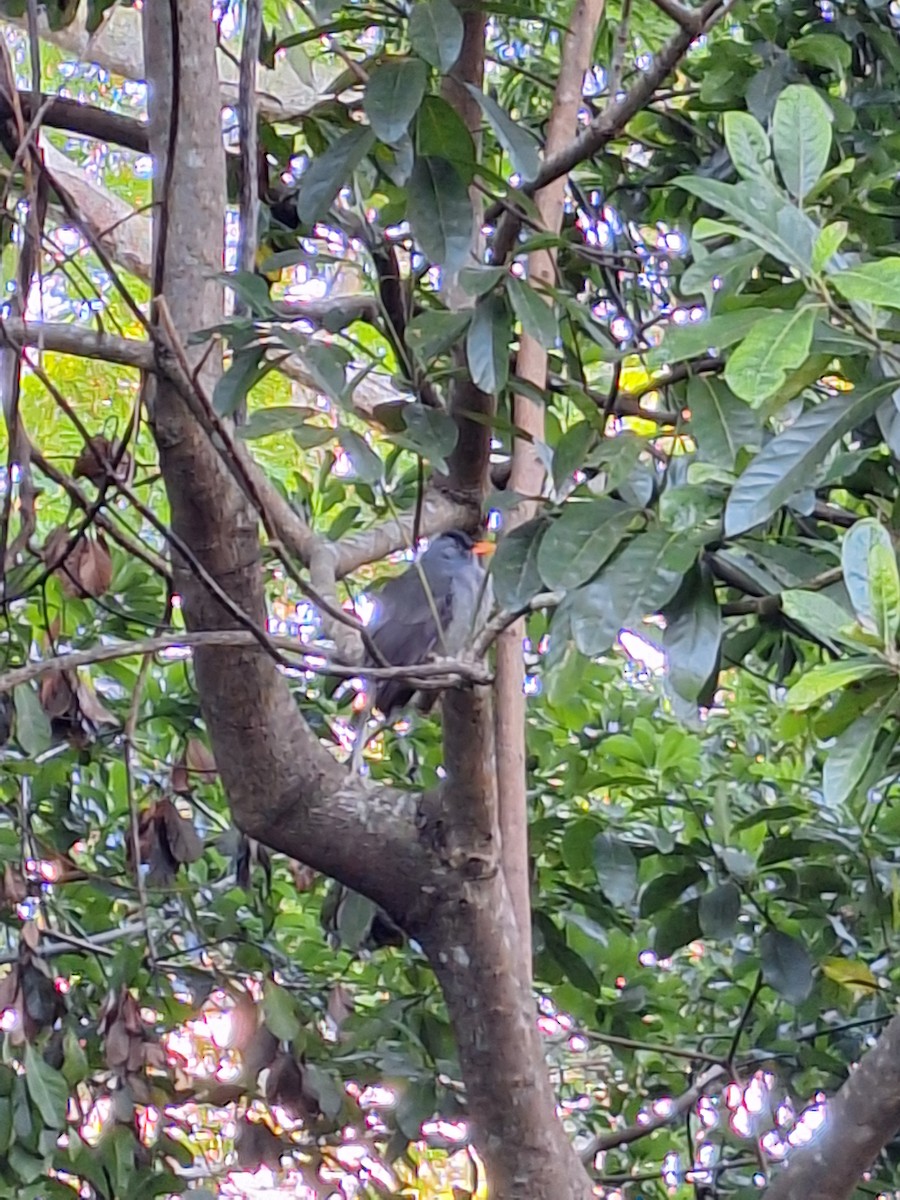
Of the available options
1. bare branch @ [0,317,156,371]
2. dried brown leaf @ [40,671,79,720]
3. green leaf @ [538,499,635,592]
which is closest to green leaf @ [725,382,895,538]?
green leaf @ [538,499,635,592]

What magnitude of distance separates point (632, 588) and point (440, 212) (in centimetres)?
43

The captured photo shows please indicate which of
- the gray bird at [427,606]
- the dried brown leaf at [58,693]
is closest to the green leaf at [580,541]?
the dried brown leaf at [58,693]

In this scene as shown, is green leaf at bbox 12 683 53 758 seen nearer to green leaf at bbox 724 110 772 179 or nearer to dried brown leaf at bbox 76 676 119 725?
dried brown leaf at bbox 76 676 119 725

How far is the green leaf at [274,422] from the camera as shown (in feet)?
4.22

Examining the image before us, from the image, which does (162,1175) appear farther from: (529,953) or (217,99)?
(217,99)

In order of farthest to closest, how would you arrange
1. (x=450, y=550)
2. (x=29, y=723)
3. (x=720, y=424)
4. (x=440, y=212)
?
(x=450, y=550) → (x=29, y=723) → (x=440, y=212) → (x=720, y=424)

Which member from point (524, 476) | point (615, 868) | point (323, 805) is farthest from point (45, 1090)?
point (524, 476)

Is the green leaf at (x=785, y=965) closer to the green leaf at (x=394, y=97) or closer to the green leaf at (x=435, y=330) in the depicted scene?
the green leaf at (x=435, y=330)

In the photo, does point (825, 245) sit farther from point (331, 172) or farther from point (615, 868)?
point (615, 868)

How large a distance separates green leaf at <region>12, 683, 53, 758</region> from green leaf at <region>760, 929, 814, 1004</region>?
2.91 ft

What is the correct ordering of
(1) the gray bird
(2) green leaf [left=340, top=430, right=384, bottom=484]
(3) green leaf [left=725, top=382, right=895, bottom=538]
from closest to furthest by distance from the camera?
(3) green leaf [left=725, top=382, right=895, bottom=538] → (2) green leaf [left=340, top=430, right=384, bottom=484] → (1) the gray bird

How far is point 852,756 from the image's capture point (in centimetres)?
93

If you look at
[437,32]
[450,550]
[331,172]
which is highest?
[437,32]

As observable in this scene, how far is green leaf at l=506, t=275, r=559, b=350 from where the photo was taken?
1285 mm
